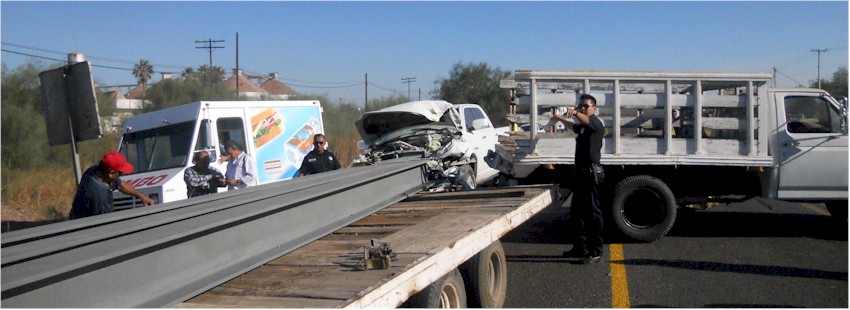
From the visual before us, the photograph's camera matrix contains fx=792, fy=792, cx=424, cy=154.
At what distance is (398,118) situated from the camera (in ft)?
41.5

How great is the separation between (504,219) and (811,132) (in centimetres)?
544

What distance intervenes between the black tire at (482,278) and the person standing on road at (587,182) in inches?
86.6

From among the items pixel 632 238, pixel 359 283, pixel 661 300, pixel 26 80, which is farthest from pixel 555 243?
pixel 26 80

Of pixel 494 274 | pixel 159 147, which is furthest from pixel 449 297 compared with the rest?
pixel 159 147

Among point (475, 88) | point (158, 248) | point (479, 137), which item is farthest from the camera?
point (475, 88)

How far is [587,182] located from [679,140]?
189cm

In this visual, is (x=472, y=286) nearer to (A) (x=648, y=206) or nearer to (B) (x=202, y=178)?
(A) (x=648, y=206)

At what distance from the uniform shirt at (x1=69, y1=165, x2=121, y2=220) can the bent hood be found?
639 cm

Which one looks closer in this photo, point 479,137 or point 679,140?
Answer: point 679,140

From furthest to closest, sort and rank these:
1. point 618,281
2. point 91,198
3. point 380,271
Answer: point 618,281 < point 91,198 < point 380,271

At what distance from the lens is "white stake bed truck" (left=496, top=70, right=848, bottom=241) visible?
9219 millimetres

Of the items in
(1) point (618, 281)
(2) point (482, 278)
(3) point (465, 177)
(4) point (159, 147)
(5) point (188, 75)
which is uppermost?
(5) point (188, 75)

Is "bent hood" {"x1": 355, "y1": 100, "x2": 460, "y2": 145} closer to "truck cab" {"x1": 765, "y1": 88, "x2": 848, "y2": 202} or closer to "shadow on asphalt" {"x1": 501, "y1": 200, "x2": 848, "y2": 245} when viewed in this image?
"shadow on asphalt" {"x1": 501, "y1": 200, "x2": 848, "y2": 245}

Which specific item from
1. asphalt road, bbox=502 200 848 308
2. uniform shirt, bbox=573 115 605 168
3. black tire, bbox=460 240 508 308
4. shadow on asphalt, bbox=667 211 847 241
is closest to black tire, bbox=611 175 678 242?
asphalt road, bbox=502 200 848 308
